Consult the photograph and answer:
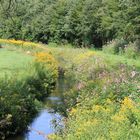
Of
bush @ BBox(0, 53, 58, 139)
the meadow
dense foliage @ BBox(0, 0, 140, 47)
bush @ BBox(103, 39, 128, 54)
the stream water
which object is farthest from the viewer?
bush @ BBox(103, 39, 128, 54)

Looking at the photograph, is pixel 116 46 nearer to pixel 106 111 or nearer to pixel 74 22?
pixel 74 22

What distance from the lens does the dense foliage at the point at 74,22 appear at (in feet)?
138

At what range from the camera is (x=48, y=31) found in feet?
198

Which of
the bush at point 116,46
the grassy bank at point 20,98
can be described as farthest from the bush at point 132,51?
the grassy bank at point 20,98

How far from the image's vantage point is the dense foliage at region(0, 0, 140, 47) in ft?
138

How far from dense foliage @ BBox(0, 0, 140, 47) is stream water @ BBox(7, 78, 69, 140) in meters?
17.8

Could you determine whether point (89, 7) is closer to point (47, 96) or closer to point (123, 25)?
point (123, 25)

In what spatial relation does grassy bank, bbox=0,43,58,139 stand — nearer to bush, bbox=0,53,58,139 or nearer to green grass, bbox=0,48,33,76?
bush, bbox=0,53,58,139

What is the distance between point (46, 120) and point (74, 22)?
3923cm

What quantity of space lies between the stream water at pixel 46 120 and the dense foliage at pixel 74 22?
17804 millimetres

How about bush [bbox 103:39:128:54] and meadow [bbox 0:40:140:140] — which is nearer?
meadow [bbox 0:40:140:140]

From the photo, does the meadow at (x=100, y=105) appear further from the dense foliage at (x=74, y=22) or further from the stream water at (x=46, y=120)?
the dense foliage at (x=74, y=22)

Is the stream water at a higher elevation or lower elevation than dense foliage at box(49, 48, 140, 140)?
lower

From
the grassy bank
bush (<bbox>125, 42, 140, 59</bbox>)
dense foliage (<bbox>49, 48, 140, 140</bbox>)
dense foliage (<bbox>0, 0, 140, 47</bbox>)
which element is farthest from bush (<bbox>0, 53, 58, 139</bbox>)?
dense foliage (<bbox>0, 0, 140, 47</bbox>)
